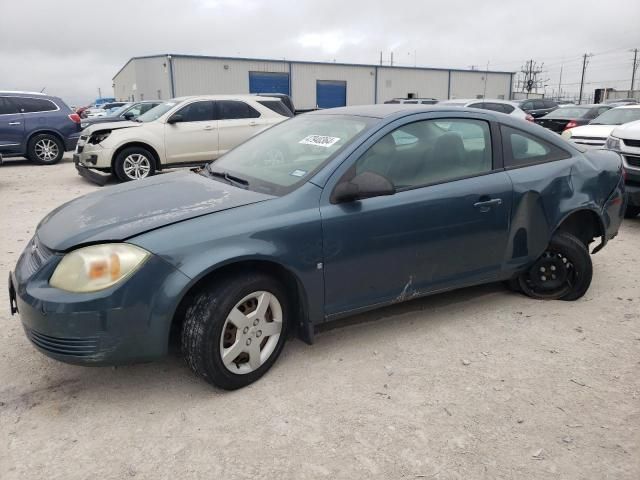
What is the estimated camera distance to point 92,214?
3.13 metres

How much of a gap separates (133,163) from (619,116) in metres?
9.27

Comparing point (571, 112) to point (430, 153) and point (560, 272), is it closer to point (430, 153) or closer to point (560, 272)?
point (560, 272)

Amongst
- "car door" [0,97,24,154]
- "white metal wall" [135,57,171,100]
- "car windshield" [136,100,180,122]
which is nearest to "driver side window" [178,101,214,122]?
"car windshield" [136,100,180,122]

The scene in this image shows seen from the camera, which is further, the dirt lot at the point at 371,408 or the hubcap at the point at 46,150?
the hubcap at the point at 46,150

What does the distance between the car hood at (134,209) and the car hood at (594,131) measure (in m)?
8.04

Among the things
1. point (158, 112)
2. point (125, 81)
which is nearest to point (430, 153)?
point (158, 112)

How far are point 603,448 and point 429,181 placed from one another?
1813 mm

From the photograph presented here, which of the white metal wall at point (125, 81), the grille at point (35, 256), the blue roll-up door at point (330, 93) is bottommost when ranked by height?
the grille at point (35, 256)

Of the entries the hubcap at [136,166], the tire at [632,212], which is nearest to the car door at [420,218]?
the tire at [632,212]

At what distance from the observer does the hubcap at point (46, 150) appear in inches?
510

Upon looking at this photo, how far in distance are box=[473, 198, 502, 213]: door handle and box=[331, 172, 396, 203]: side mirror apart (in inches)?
32.3

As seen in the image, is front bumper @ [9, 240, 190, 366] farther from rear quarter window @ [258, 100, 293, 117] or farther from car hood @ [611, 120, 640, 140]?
rear quarter window @ [258, 100, 293, 117]

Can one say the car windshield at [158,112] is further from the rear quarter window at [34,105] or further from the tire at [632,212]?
the tire at [632,212]

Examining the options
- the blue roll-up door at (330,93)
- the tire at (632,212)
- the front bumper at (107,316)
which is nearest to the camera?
the front bumper at (107,316)
